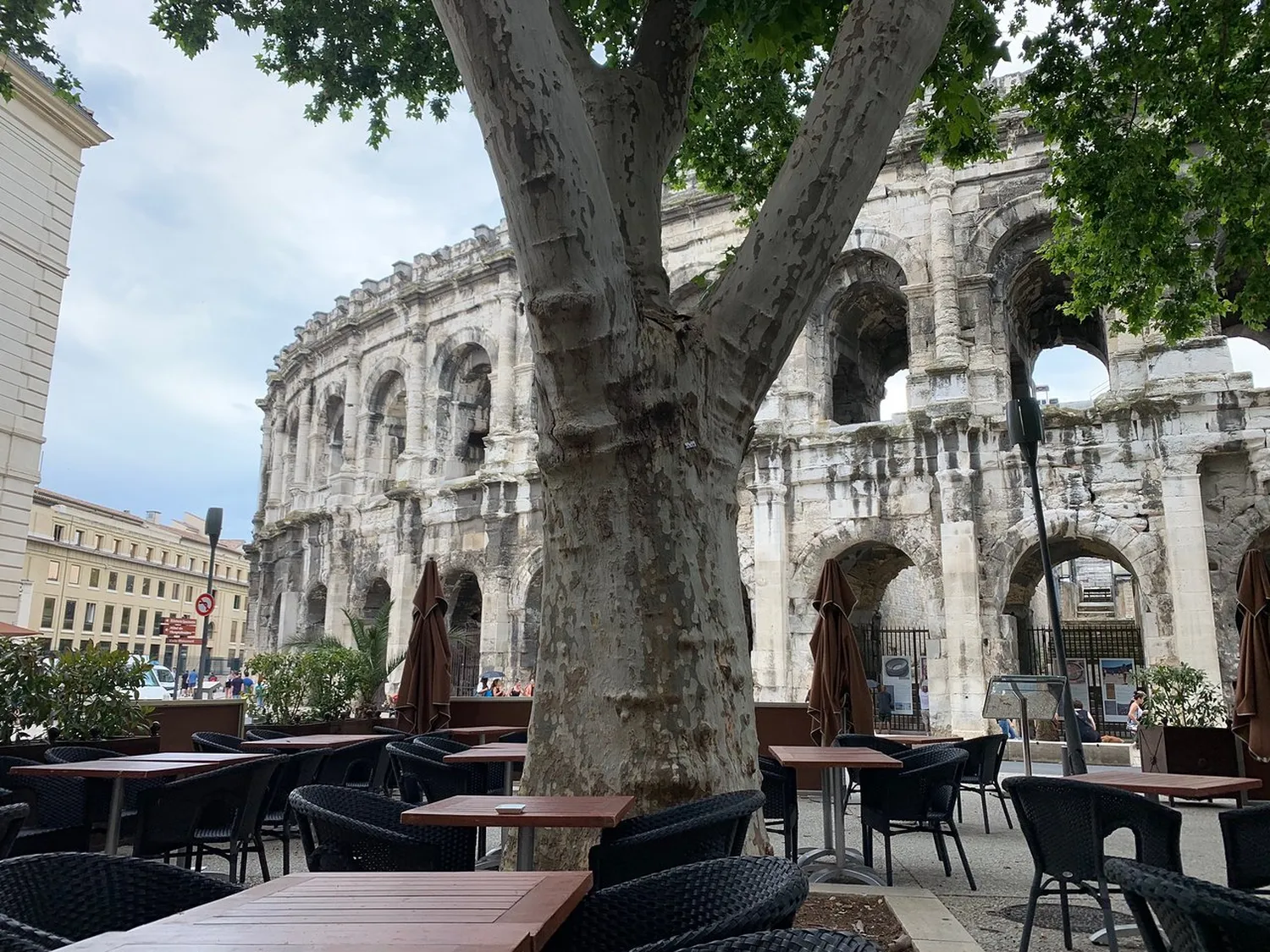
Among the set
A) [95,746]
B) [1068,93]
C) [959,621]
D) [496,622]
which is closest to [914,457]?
[959,621]

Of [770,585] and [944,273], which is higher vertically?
[944,273]

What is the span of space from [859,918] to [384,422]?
892 inches

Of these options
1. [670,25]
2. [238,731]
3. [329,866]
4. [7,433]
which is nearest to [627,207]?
[670,25]

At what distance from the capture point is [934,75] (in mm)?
6945

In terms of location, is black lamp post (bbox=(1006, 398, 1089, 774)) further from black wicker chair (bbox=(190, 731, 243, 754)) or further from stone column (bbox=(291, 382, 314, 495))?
stone column (bbox=(291, 382, 314, 495))

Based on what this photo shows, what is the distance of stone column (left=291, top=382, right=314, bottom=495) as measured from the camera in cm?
2766

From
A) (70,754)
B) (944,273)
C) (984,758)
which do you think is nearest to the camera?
(70,754)

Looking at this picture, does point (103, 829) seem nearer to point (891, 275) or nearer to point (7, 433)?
point (7, 433)

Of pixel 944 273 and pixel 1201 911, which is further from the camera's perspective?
pixel 944 273

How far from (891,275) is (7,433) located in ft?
55.3

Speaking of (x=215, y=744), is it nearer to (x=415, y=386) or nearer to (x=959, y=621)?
(x=959, y=621)

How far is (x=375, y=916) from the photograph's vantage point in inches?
81.5

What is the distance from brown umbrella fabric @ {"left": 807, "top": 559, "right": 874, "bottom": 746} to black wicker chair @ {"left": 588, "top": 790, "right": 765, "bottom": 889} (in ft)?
16.8

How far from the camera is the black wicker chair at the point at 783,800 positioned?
5.80m
